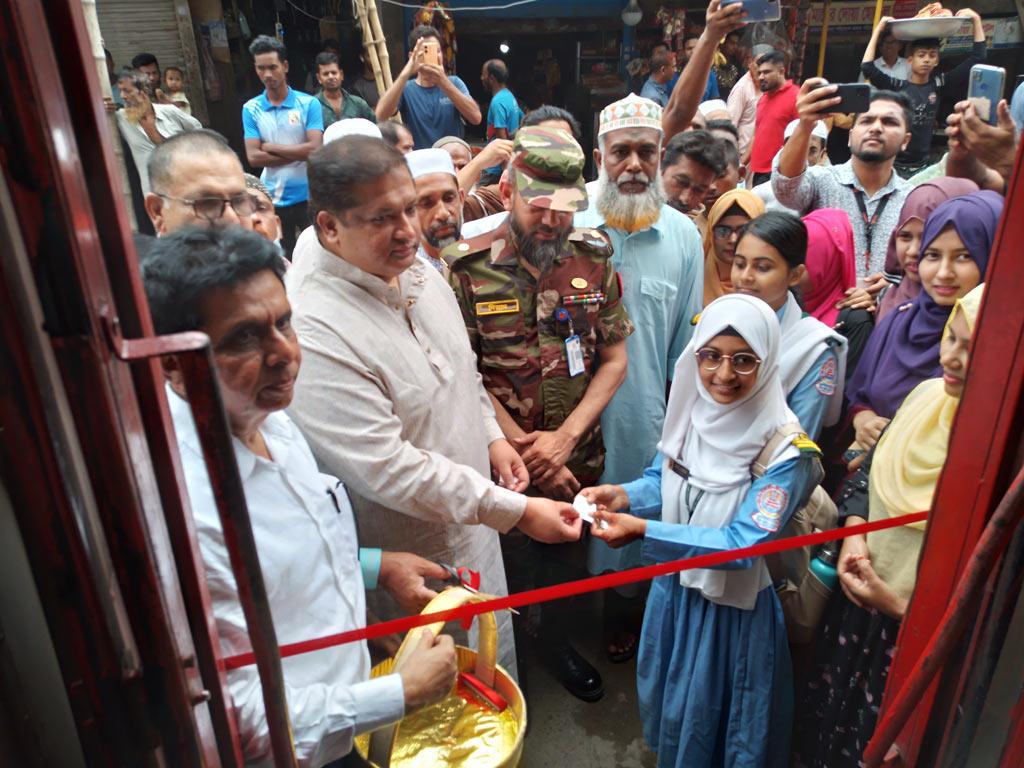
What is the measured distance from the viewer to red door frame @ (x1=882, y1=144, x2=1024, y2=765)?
92cm

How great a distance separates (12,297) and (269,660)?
0.41 m

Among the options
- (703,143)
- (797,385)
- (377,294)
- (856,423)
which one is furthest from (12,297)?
(703,143)

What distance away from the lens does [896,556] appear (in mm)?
1645

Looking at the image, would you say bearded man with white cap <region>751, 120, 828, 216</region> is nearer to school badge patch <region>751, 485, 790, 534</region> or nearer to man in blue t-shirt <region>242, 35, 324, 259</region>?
school badge patch <region>751, 485, 790, 534</region>

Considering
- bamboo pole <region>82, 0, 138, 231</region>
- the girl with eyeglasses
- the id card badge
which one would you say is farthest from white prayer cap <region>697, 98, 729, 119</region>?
bamboo pole <region>82, 0, 138, 231</region>

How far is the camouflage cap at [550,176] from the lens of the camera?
221 cm

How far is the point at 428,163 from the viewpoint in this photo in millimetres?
2598

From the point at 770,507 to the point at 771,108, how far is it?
13.6 ft

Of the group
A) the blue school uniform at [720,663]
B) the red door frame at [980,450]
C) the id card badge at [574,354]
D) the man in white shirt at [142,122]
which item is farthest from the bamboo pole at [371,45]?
the red door frame at [980,450]

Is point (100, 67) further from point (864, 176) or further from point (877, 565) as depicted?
A: point (864, 176)

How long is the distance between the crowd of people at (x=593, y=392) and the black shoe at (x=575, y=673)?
0.01m

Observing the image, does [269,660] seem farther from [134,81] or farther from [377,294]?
[134,81]

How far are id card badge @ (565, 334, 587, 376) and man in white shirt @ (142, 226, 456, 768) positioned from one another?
114 centimetres

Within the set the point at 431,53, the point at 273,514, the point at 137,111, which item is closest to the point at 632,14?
the point at 431,53
